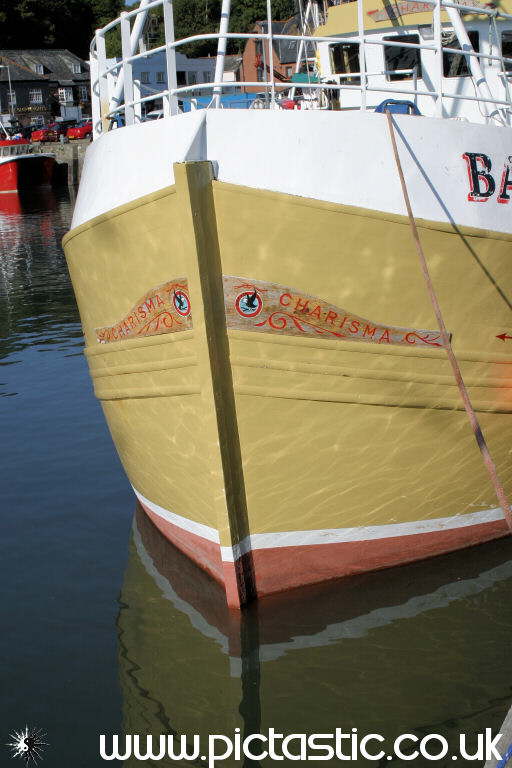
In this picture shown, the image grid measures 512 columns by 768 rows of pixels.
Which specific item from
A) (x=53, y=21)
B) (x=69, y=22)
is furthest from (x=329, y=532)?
(x=69, y=22)

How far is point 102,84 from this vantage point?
7430mm

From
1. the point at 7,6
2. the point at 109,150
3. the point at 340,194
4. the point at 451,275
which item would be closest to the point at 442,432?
the point at 451,275

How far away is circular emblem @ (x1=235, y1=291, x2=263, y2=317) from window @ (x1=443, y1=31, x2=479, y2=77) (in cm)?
400

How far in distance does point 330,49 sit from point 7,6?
232 feet

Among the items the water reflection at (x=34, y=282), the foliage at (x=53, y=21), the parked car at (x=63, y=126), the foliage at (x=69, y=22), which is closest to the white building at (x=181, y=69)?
the parked car at (x=63, y=126)

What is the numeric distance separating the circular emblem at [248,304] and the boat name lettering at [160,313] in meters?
0.32

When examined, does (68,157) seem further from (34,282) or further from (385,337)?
(385,337)

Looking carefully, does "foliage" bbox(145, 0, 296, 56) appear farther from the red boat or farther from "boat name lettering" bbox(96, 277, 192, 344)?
"boat name lettering" bbox(96, 277, 192, 344)

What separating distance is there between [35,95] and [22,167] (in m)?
28.9

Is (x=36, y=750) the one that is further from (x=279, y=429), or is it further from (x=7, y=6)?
(x=7, y=6)

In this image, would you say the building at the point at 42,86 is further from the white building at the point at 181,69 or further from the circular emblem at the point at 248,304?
the circular emblem at the point at 248,304

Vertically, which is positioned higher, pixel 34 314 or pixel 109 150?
pixel 34 314

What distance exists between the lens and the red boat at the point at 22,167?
133ft

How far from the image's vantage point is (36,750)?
16.9 feet
